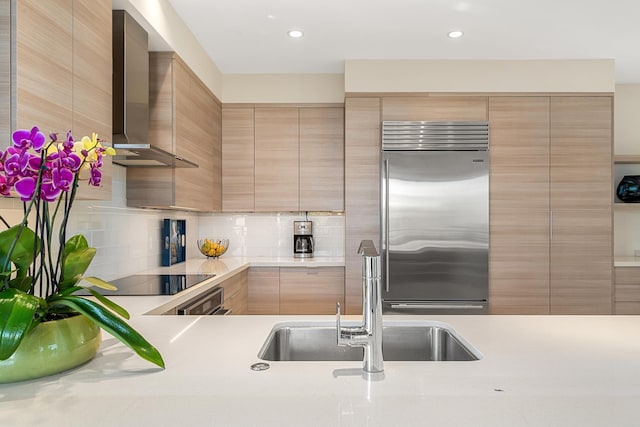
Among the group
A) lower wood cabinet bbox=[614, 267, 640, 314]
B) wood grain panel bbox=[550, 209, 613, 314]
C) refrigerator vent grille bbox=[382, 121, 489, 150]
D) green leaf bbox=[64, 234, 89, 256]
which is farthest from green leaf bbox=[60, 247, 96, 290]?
lower wood cabinet bbox=[614, 267, 640, 314]

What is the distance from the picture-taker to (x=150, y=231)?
3.11m

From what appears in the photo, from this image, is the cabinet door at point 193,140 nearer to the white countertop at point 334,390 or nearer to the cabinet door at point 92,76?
the cabinet door at point 92,76

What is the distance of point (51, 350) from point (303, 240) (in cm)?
318

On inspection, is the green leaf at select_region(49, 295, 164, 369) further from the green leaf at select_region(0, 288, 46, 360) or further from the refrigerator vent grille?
the refrigerator vent grille

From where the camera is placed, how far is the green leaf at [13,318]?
828mm

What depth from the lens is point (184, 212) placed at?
3.88 metres

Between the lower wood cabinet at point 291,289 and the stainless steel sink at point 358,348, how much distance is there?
220 cm

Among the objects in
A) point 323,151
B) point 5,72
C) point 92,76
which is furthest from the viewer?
point 323,151

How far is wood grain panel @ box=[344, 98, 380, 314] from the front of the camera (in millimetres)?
3643

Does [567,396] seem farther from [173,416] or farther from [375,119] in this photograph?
[375,119]

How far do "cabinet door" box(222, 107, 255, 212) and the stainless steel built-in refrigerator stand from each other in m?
1.25

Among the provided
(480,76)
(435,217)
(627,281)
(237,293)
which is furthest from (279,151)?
(627,281)

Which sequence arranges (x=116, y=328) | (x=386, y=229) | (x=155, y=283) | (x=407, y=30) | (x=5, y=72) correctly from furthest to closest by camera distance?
(x=386, y=229) < (x=407, y=30) < (x=155, y=283) < (x=5, y=72) < (x=116, y=328)

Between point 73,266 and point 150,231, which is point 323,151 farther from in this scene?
point 73,266
